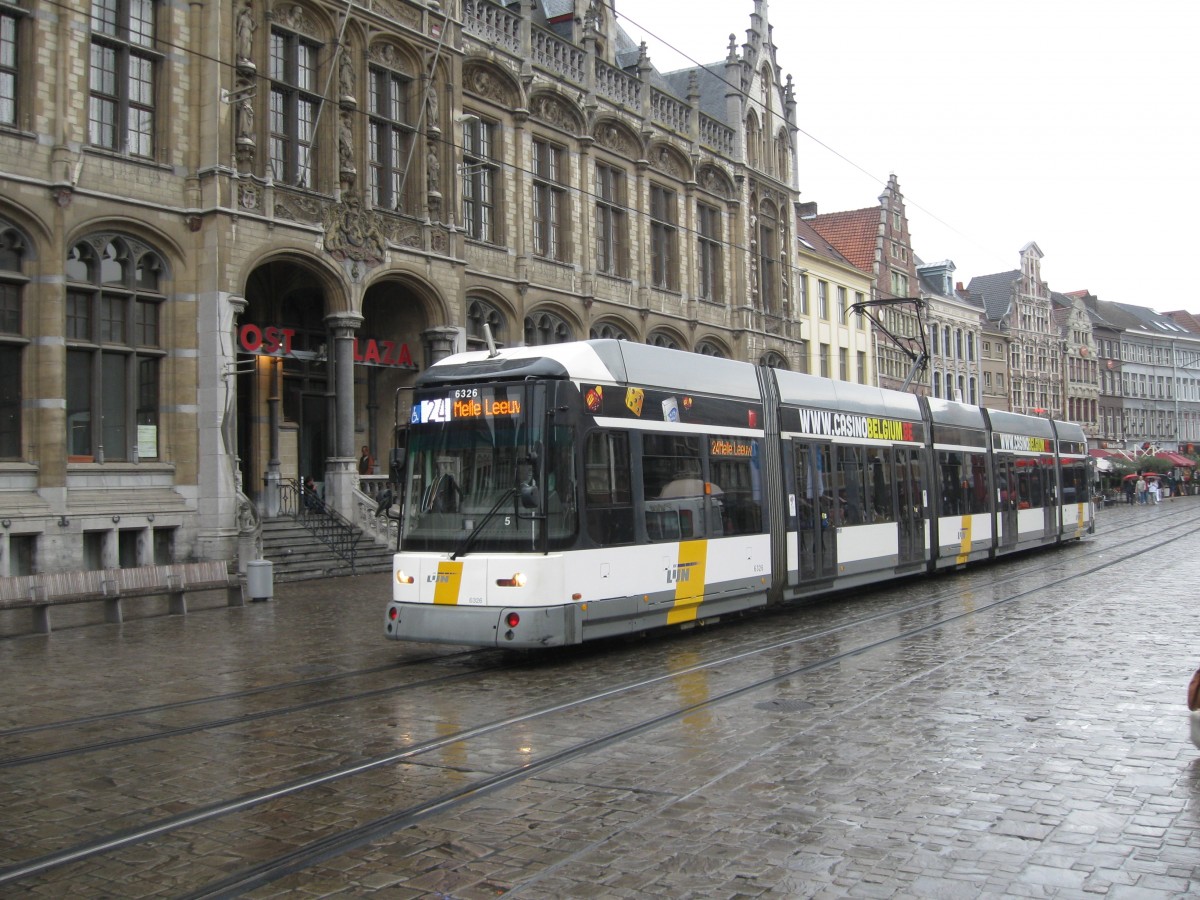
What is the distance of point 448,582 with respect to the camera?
453 inches

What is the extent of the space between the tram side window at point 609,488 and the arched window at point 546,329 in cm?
1885

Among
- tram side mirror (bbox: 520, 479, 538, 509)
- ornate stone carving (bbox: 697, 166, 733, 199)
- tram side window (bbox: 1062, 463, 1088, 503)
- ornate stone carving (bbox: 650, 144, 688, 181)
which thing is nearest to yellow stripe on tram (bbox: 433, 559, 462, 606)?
tram side mirror (bbox: 520, 479, 538, 509)

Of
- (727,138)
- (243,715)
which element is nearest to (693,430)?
(243,715)

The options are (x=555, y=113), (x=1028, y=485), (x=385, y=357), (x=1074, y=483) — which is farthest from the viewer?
(x=555, y=113)

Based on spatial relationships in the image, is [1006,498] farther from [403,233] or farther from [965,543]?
[403,233]

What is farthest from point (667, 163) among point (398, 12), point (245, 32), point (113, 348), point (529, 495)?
point (529, 495)

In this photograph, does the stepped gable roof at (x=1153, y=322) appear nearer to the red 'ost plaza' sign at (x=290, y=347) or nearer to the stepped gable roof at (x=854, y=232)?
the stepped gable roof at (x=854, y=232)

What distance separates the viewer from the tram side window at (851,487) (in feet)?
56.9

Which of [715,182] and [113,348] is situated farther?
[715,182]

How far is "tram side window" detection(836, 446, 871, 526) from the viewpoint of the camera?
1733cm

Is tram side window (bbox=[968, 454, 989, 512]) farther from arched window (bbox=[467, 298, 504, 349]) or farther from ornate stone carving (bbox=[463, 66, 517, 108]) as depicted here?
ornate stone carving (bbox=[463, 66, 517, 108])

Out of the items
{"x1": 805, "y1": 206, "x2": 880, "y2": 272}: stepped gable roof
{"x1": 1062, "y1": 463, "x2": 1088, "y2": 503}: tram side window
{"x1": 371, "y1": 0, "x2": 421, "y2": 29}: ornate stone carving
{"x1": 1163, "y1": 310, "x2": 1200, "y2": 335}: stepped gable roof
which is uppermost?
{"x1": 1163, "y1": 310, "x2": 1200, "y2": 335}: stepped gable roof

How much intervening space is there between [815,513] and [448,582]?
22.0ft

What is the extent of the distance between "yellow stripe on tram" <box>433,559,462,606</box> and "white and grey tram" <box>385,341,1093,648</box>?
0.02 m
